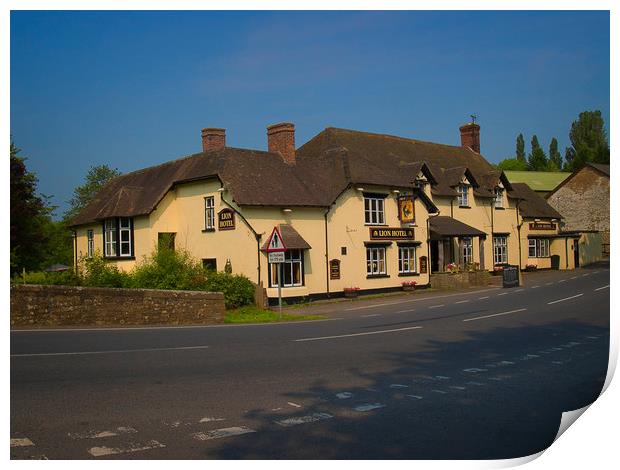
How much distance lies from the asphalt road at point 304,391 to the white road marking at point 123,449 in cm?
2

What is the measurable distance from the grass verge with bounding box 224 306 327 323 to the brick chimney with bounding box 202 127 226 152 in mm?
11611

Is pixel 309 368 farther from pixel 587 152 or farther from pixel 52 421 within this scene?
pixel 587 152

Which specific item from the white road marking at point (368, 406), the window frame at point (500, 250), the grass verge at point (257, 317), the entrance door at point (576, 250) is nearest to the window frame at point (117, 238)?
the grass verge at point (257, 317)

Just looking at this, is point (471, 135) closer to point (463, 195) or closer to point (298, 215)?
point (463, 195)

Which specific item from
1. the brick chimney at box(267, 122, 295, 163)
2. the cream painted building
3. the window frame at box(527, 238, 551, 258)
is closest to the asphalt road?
the cream painted building

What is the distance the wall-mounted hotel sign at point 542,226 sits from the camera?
155 ft

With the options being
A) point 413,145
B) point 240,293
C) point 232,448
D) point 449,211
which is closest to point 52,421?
point 232,448

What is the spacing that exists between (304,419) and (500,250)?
39461 mm

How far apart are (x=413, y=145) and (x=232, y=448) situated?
3989cm

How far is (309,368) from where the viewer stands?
34.3 ft

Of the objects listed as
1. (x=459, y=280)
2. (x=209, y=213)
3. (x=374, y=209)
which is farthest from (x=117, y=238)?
(x=459, y=280)

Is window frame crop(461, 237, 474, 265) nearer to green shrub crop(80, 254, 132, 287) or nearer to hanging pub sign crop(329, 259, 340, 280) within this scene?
hanging pub sign crop(329, 259, 340, 280)

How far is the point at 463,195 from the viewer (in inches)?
1635

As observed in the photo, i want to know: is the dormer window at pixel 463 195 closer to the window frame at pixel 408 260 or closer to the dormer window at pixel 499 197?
the dormer window at pixel 499 197
